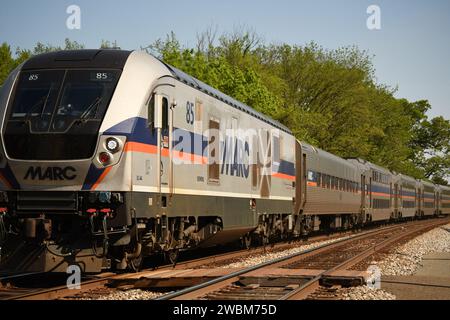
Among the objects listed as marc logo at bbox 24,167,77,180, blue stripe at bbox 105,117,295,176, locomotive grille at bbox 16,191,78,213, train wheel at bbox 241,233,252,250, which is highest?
blue stripe at bbox 105,117,295,176

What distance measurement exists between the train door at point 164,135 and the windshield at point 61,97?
3.19ft

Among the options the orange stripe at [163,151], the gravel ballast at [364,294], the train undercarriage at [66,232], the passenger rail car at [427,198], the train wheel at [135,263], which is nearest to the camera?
the gravel ballast at [364,294]

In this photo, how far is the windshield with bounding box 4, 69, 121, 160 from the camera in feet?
34.1

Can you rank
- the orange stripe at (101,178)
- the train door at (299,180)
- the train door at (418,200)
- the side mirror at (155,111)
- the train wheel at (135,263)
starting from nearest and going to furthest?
the orange stripe at (101,178) < the side mirror at (155,111) < the train wheel at (135,263) < the train door at (299,180) < the train door at (418,200)

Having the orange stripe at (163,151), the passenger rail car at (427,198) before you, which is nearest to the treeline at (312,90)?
the passenger rail car at (427,198)

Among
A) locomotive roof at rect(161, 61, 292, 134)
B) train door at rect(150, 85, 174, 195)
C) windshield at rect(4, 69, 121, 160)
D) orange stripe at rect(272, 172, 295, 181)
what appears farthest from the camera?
orange stripe at rect(272, 172, 295, 181)

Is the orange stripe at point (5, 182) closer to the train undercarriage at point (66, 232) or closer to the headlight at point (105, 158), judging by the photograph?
the train undercarriage at point (66, 232)

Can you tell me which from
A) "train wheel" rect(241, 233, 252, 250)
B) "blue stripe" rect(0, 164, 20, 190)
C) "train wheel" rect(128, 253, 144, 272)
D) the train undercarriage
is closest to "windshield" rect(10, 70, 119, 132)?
"blue stripe" rect(0, 164, 20, 190)

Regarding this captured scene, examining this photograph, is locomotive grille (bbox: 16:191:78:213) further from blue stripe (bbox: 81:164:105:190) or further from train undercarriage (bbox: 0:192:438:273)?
blue stripe (bbox: 81:164:105:190)

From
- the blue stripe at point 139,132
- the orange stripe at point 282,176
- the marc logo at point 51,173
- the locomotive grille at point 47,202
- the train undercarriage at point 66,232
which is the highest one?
the blue stripe at point 139,132

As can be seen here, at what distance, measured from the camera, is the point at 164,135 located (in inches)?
463

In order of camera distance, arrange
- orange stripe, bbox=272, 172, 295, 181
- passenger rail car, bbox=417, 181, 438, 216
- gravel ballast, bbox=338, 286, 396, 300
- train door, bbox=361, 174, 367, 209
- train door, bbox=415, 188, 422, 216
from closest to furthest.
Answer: gravel ballast, bbox=338, 286, 396, 300 → orange stripe, bbox=272, 172, 295, 181 → train door, bbox=361, 174, 367, 209 → train door, bbox=415, 188, 422, 216 → passenger rail car, bbox=417, 181, 438, 216

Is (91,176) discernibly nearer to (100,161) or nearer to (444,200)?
(100,161)

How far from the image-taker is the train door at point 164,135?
450 inches
